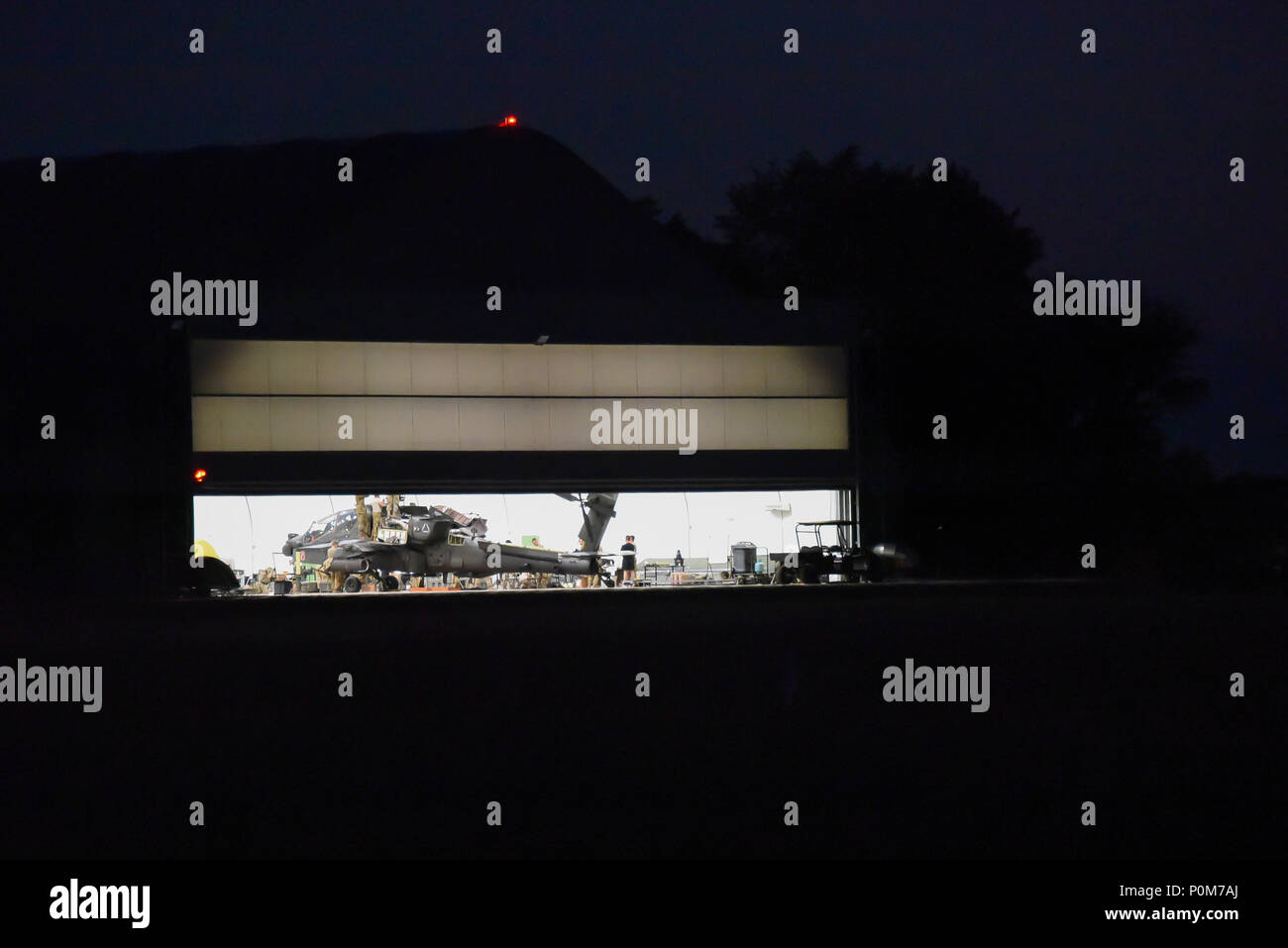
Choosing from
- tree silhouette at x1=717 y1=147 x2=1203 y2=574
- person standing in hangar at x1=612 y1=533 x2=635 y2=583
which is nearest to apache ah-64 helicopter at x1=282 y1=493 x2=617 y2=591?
person standing in hangar at x1=612 y1=533 x2=635 y2=583

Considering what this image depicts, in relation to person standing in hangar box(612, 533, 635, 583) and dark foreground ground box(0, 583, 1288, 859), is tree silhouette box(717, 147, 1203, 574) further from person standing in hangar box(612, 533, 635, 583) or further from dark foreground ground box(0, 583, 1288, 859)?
dark foreground ground box(0, 583, 1288, 859)

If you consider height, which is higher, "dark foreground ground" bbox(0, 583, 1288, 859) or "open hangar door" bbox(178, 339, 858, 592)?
"open hangar door" bbox(178, 339, 858, 592)

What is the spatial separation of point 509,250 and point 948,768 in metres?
23.9

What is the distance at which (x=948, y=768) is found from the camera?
7121 mm

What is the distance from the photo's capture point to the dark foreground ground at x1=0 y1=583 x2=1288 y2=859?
577 centimetres

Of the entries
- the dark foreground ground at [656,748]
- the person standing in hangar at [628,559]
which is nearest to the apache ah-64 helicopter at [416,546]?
the person standing in hangar at [628,559]

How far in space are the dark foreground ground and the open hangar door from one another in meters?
13.2

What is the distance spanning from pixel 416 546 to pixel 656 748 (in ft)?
73.2

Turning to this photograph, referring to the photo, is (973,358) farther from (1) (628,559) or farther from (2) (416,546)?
(2) (416,546)

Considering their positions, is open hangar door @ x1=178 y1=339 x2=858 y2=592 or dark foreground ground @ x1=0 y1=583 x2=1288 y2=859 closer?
dark foreground ground @ x1=0 y1=583 x2=1288 y2=859

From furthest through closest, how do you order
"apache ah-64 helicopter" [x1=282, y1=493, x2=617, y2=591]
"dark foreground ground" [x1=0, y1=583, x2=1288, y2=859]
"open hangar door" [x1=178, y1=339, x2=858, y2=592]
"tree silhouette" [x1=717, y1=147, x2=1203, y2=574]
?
1. "tree silhouette" [x1=717, y1=147, x2=1203, y2=574]
2. "apache ah-64 helicopter" [x1=282, y1=493, x2=617, y2=591]
3. "open hangar door" [x1=178, y1=339, x2=858, y2=592]
4. "dark foreground ground" [x1=0, y1=583, x2=1288, y2=859]

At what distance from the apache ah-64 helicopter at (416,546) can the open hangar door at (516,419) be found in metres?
0.67
